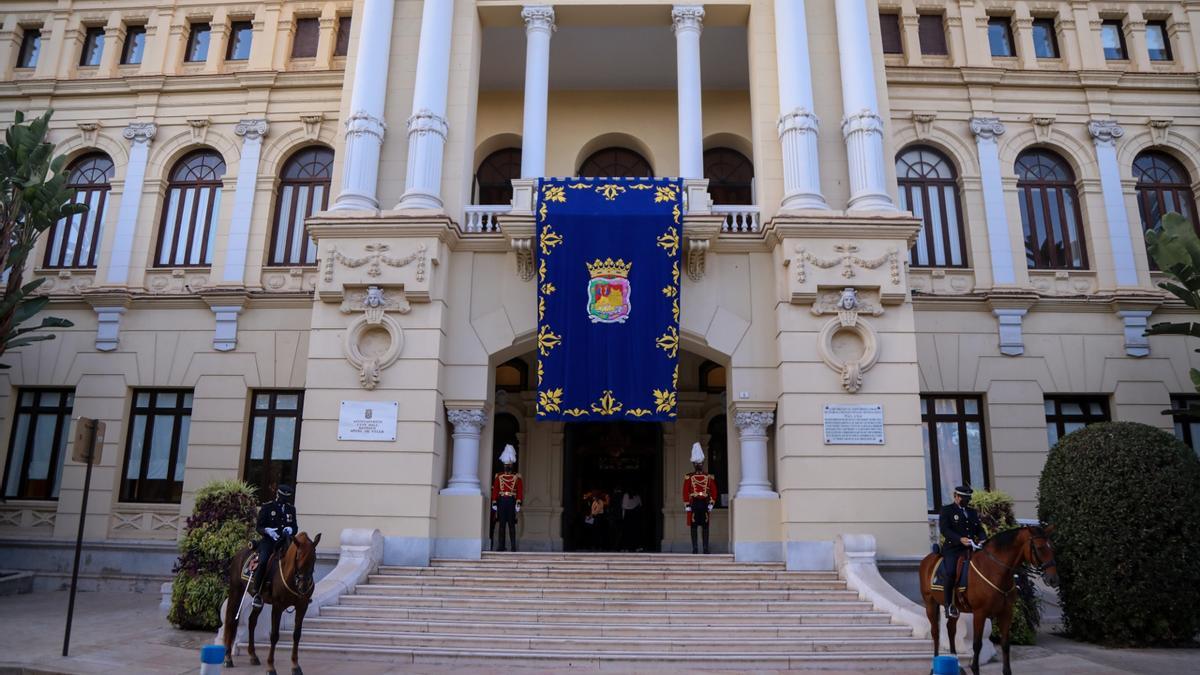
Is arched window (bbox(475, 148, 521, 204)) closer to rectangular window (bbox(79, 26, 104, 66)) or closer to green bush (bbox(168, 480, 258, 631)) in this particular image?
green bush (bbox(168, 480, 258, 631))

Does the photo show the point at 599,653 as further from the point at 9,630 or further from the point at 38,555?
the point at 38,555

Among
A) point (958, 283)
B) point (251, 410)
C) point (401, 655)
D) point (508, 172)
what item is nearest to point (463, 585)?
point (401, 655)

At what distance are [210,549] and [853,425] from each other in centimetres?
1205

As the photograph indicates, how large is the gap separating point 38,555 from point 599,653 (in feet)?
54.8

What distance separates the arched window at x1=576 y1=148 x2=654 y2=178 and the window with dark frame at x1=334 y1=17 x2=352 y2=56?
25.7 feet

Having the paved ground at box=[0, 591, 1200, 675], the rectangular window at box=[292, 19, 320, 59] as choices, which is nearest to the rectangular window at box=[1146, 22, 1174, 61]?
the paved ground at box=[0, 591, 1200, 675]

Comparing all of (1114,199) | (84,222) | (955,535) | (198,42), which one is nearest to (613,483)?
(955,535)

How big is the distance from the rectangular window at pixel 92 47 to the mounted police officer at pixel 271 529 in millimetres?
19486

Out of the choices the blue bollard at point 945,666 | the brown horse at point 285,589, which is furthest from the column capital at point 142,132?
the blue bollard at point 945,666

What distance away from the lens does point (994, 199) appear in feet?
71.2

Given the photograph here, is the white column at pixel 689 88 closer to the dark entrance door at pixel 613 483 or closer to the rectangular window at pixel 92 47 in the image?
the dark entrance door at pixel 613 483

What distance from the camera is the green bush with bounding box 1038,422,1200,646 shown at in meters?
12.9

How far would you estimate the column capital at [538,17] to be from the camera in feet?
61.7

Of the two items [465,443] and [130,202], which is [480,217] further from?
[130,202]
